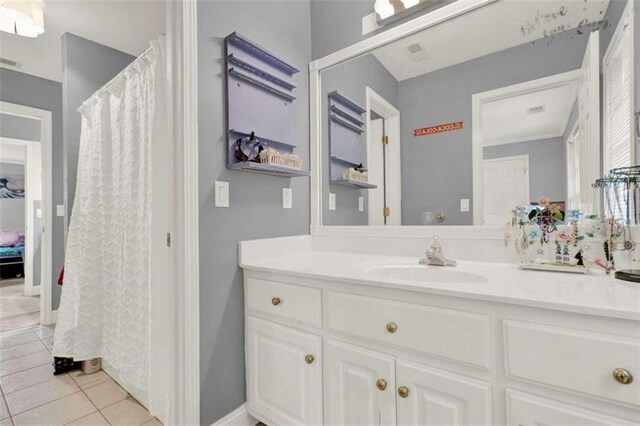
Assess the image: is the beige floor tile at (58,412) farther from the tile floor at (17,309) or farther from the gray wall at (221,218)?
the tile floor at (17,309)

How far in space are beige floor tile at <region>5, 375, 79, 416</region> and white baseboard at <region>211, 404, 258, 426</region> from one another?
3.78 ft

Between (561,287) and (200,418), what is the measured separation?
4.73 feet

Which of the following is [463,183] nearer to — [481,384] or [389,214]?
[389,214]

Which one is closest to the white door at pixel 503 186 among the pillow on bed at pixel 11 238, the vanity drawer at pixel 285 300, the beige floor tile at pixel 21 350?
the vanity drawer at pixel 285 300

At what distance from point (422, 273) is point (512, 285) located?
44cm

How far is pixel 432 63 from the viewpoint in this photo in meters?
1.59

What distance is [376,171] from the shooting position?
181 centimetres

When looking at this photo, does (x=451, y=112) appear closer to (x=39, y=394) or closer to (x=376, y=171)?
(x=376, y=171)

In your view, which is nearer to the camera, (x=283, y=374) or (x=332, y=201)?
(x=283, y=374)

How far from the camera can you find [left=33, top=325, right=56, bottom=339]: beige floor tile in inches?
107

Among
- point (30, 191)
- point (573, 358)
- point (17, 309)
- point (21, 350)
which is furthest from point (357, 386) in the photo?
point (30, 191)

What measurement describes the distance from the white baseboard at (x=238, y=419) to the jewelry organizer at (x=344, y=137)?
51.4 inches

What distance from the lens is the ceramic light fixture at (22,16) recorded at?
79.5 inches

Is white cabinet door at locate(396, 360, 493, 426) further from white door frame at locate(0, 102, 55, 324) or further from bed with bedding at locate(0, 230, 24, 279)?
bed with bedding at locate(0, 230, 24, 279)
